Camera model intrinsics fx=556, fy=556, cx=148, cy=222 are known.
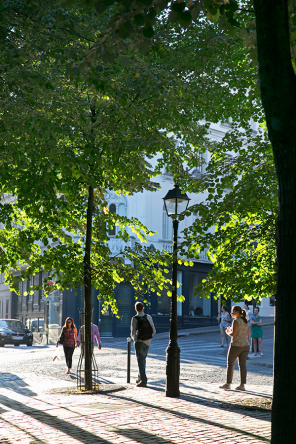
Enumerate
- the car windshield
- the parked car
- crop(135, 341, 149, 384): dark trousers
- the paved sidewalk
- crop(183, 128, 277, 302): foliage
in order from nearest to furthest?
the paved sidewalk, crop(183, 128, 277, 302): foliage, crop(135, 341, 149, 384): dark trousers, the parked car, the car windshield

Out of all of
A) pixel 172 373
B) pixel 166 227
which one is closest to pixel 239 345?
pixel 172 373

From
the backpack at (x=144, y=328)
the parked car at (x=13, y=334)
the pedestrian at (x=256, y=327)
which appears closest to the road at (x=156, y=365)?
the pedestrian at (x=256, y=327)

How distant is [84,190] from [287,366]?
8832 millimetres

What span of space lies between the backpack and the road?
1.59 metres

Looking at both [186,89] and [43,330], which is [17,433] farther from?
[43,330]

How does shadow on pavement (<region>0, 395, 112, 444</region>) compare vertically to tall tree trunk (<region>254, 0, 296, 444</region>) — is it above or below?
below

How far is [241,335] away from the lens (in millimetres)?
12211

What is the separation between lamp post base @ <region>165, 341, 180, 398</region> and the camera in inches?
424

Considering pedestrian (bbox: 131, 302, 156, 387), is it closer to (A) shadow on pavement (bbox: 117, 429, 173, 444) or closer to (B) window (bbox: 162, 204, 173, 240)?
(A) shadow on pavement (bbox: 117, 429, 173, 444)

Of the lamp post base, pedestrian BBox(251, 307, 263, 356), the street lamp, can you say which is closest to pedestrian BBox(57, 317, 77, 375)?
the street lamp

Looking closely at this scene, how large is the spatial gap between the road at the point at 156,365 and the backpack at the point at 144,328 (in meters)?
1.59

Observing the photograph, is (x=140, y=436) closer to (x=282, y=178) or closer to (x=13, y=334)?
(x=282, y=178)

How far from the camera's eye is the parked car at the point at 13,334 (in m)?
30.2

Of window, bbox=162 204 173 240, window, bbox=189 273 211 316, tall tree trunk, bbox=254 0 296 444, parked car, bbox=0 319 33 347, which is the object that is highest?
window, bbox=162 204 173 240
